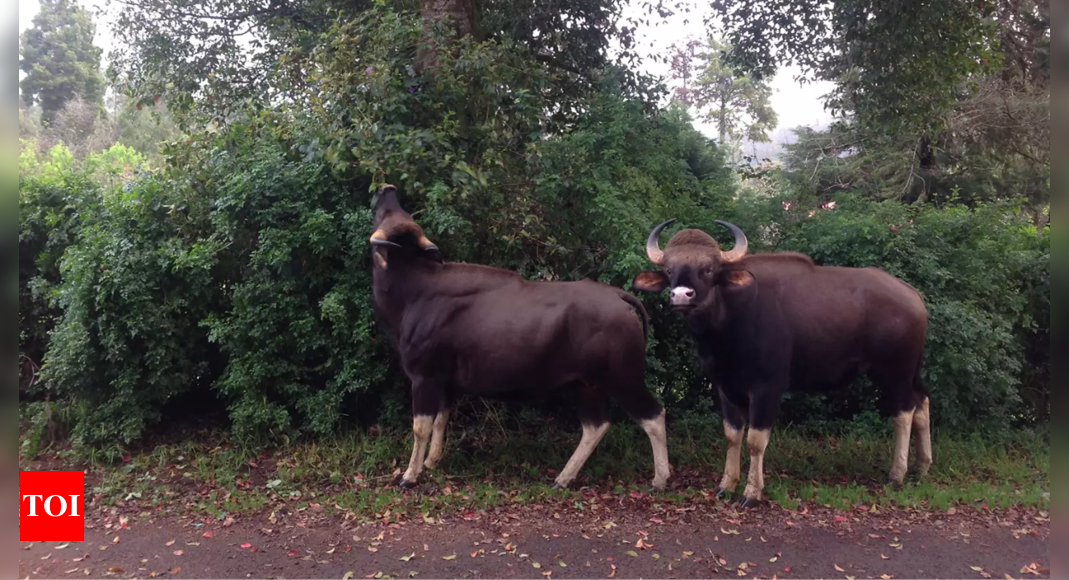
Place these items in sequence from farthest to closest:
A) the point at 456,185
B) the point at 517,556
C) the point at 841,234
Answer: the point at 841,234, the point at 456,185, the point at 517,556

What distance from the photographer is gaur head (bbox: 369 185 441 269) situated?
641 cm

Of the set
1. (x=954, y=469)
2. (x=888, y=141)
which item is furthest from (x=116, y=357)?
(x=888, y=141)

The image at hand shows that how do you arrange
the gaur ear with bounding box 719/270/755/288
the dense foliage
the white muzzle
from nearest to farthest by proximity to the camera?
the white muzzle → the gaur ear with bounding box 719/270/755/288 → the dense foliage

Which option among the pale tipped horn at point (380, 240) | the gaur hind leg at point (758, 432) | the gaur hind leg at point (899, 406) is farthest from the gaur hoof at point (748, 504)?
the pale tipped horn at point (380, 240)

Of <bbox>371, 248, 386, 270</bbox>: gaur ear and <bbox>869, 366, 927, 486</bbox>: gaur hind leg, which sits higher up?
<bbox>371, 248, 386, 270</bbox>: gaur ear

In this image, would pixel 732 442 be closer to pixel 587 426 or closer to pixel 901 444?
pixel 587 426

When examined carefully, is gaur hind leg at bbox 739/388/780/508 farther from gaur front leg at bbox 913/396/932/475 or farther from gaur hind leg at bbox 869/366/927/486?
gaur front leg at bbox 913/396/932/475

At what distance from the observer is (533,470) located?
6.94m

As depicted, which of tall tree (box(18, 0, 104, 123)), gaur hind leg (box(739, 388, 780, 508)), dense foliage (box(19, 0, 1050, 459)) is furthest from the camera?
tall tree (box(18, 0, 104, 123))

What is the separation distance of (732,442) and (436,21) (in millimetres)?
5410

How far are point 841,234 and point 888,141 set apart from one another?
798 cm

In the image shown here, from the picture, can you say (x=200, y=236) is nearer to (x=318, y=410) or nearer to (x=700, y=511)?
(x=318, y=410)

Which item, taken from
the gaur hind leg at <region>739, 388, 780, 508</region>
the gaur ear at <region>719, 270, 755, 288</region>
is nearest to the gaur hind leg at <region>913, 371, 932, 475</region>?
the gaur hind leg at <region>739, 388, 780, 508</region>

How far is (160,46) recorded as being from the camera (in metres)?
10.6
